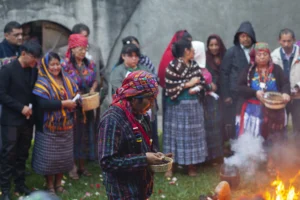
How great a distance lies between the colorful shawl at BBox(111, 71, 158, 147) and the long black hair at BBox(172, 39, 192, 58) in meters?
3.41

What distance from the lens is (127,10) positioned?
10070mm

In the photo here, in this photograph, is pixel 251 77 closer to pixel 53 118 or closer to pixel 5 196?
pixel 53 118

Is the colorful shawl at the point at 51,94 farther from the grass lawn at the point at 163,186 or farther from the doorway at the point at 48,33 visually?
the doorway at the point at 48,33

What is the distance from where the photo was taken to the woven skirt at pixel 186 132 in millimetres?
7113

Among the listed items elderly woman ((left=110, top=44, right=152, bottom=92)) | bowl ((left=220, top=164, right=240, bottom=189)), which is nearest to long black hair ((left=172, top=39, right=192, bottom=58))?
elderly woman ((left=110, top=44, right=152, bottom=92))

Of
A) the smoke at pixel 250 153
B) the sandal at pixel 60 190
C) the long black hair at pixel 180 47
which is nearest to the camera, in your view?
the sandal at pixel 60 190

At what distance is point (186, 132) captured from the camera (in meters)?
7.13

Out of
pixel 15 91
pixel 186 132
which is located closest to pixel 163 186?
pixel 186 132

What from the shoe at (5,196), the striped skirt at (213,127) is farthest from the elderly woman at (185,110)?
the shoe at (5,196)

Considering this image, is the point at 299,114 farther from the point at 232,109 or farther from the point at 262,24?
the point at 262,24

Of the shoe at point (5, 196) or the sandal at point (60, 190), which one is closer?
the shoe at point (5, 196)

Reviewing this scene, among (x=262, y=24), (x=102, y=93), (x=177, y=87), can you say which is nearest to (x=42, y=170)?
(x=102, y=93)

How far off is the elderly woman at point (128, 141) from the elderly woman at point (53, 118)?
2.56 meters

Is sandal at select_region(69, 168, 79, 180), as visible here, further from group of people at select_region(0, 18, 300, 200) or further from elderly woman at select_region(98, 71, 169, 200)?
elderly woman at select_region(98, 71, 169, 200)
